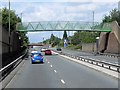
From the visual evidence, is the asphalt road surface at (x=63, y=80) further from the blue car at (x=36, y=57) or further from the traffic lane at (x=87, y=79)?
the blue car at (x=36, y=57)

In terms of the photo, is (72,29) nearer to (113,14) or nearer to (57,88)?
(113,14)

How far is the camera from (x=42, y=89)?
16.7m

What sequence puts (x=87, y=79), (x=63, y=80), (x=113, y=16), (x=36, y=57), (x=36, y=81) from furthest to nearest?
1. (x=113, y=16)
2. (x=36, y=57)
3. (x=87, y=79)
4. (x=63, y=80)
5. (x=36, y=81)

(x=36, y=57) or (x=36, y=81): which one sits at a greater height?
(x=36, y=57)

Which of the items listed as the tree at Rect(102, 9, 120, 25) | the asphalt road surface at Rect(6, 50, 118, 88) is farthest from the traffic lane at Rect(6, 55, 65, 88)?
the tree at Rect(102, 9, 120, 25)

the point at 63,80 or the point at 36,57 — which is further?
the point at 36,57

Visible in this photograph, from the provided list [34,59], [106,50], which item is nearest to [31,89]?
[34,59]

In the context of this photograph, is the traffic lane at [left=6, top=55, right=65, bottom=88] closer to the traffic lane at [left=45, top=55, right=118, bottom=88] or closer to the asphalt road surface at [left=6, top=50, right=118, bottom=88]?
the asphalt road surface at [left=6, top=50, right=118, bottom=88]

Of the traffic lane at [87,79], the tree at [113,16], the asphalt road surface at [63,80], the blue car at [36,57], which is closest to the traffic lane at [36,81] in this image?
the asphalt road surface at [63,80]

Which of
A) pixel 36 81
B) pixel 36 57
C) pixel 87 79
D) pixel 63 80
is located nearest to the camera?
pixel 36 81

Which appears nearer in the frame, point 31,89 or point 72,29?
point 31,89

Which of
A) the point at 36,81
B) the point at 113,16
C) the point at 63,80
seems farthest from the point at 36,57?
the point at 113,16

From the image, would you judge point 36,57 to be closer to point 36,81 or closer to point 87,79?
point 87,79

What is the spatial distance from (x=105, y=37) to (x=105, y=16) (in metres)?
65.8
